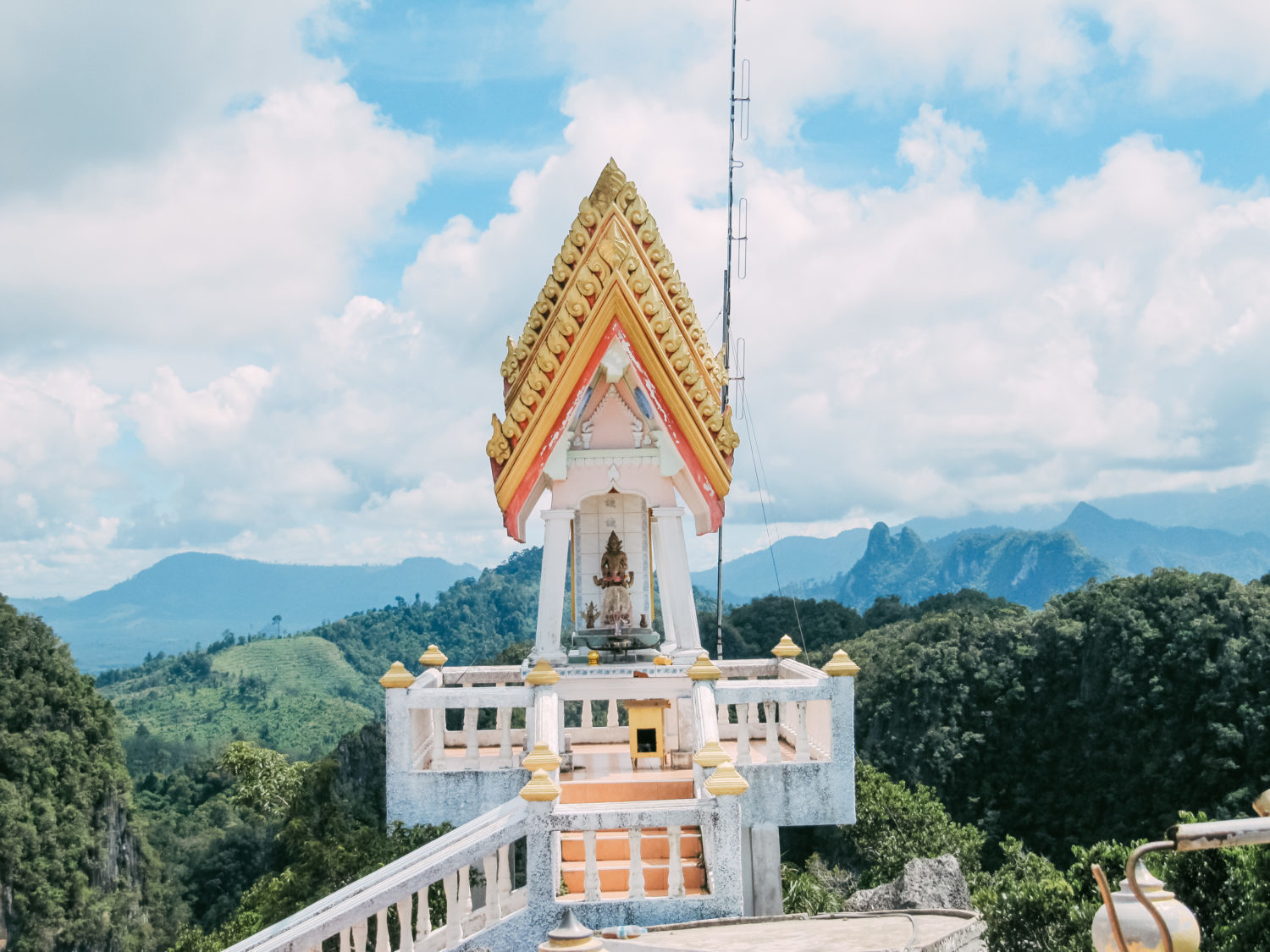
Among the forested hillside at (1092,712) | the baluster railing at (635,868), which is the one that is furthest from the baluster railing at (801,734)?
the forested hillside at (1092,712)

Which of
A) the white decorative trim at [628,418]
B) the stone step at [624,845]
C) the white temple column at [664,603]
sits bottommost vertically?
the stone step at [624,845]

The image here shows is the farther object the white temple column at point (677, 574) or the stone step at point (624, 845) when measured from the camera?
the white temple column at point (677, 574)

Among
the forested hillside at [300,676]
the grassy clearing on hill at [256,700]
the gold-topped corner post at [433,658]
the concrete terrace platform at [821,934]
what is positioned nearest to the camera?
the concrete terrace platform at [821,934]

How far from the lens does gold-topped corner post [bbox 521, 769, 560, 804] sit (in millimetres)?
9703

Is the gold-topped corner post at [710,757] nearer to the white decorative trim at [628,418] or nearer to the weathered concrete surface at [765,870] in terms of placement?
the weathered concrete surface at [765,870]

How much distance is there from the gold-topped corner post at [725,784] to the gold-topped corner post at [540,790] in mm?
1268

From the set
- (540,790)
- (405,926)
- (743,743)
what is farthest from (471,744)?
(743,743)

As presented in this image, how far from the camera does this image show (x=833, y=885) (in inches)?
1111

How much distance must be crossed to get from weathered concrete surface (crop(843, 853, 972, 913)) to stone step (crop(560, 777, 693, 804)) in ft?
31.9

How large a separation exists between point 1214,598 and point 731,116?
112 ft

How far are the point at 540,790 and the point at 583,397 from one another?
16.2 ft

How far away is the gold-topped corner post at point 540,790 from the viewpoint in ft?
31.8

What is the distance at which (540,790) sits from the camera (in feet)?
31.8

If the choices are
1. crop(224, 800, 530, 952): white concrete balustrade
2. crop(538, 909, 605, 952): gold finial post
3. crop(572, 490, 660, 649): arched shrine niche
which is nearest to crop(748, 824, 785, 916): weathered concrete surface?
crop(224, 800, 530, 952): white concrete balustrade
